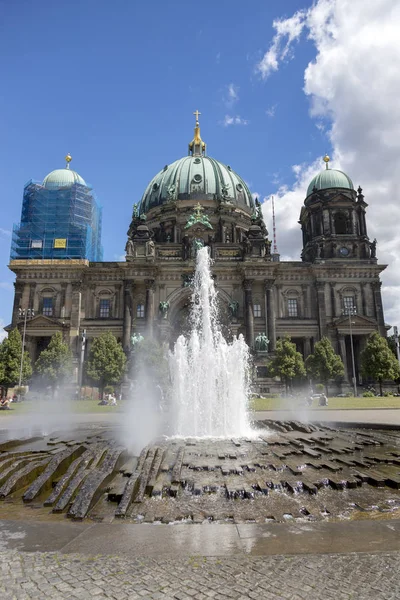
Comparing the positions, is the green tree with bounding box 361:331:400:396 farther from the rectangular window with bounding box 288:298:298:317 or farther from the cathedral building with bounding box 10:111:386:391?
the rectangular window with bounding box 288:298:298:317

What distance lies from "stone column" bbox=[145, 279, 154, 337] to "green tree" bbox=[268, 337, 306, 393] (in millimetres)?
16157

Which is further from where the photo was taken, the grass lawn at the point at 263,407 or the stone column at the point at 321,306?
the stone column at the point at 321,306

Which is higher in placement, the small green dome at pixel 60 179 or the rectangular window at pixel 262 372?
the small green dome at pixel 60 179

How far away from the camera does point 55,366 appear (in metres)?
48.9

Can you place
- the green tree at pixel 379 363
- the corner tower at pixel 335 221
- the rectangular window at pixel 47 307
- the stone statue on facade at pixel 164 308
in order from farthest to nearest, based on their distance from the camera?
the corner tower at pixel 335 221
the rectangular window at pixel 47 307
the stone statue on facade at pixel 164 308
the green tree at pixel 379 363

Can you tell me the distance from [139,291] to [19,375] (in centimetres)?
1896

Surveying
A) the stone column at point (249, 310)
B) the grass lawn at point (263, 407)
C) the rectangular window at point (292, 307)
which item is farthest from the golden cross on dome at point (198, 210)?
the grass lawn at point (263, 407)

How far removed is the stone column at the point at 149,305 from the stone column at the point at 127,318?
7.30 feet

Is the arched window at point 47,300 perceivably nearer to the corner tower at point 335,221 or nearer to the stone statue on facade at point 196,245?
the stone statue on facade at point 196,245

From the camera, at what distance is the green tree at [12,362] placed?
43.8 meters

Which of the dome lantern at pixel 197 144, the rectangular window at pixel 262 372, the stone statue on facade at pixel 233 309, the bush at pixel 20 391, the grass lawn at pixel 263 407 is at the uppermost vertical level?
the dome lantern at pixel 197 144

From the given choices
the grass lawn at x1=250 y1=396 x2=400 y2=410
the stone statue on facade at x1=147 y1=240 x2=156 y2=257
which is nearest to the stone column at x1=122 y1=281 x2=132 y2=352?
the stone statue on facade at x1=147 y1=240 x2=156 y2=257

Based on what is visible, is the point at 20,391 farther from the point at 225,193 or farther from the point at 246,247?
the point at 225,193

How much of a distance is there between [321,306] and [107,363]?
2913 cm
